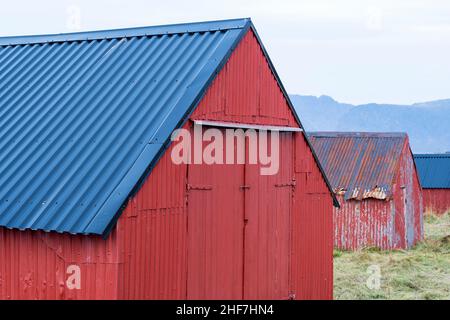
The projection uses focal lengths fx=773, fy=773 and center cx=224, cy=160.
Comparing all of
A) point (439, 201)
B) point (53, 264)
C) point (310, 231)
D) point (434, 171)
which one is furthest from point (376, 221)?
point (434, 171)

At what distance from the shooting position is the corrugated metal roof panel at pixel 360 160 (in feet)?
97.6

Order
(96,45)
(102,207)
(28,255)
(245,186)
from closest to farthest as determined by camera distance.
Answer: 1. (102,207)
2. (28,255)
3. (245,186)
4. (96,45)

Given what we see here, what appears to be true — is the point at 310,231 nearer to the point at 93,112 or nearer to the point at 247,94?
the point at 247,94

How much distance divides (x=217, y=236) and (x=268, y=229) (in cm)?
175

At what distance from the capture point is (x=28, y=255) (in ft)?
37.8

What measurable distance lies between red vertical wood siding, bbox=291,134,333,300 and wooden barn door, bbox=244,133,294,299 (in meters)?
0.30

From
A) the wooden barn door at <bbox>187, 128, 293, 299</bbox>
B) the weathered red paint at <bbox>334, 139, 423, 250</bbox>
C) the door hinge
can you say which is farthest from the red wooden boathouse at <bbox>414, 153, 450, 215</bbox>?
the wooden barn door at <bbox>187, 128, 293, 299</bbox>

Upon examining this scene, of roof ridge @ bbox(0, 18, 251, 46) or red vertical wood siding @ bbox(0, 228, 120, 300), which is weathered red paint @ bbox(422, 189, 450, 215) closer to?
roof ridge @ bbox(0, 18, 251, 46)

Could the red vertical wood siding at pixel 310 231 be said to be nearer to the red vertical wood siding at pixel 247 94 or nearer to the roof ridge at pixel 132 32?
the red vertical wood siding at pixel 247 94

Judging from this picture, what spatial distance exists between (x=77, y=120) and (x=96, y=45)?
283cm

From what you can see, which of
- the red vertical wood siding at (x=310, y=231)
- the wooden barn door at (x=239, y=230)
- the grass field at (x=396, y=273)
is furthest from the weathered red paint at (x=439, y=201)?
the wooden barn door at (x=239, y=230)

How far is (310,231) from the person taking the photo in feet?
51.6
